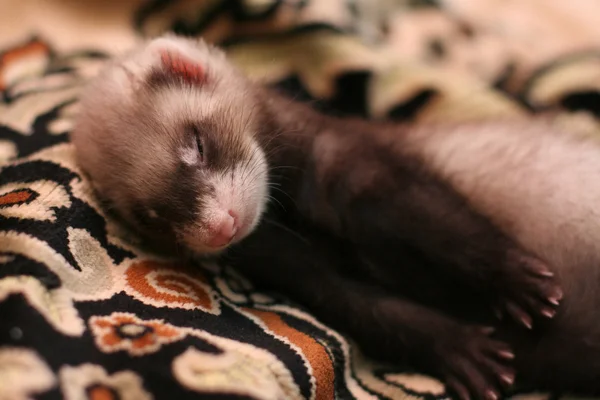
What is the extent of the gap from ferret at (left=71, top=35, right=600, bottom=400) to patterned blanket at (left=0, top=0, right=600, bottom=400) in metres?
0.07

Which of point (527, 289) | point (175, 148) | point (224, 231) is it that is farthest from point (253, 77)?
point (527, 289)

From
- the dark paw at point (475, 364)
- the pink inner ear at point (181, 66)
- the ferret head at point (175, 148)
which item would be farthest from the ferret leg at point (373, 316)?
the pink inner ear at point (181, 66)

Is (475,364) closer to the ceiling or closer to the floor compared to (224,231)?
closer to the floor

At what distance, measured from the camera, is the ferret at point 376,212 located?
1060mm

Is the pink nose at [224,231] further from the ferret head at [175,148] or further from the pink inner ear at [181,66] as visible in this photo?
the pink inner ear at [181,66]

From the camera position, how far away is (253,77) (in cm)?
153

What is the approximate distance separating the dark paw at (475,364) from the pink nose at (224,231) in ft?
1.44

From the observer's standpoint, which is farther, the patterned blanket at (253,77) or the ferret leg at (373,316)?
the ferret leg at (373,316)

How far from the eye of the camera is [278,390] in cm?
81

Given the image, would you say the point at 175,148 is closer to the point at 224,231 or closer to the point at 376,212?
the point at 224,231

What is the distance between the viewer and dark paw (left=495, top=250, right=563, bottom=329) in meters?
1.05

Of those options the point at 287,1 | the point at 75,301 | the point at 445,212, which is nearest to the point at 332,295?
the point at 445,212

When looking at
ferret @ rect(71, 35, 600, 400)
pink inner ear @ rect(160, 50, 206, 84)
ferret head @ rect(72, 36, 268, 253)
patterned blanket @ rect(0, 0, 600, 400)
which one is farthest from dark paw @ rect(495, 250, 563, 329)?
pink inner ear @ rect(160, 50, 206, 84)

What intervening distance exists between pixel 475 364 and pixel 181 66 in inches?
32.1
